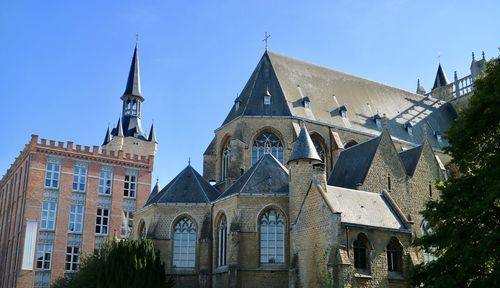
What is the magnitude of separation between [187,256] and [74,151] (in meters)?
20.8

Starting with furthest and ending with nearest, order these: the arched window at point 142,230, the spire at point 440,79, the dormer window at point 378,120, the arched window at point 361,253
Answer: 1. the spire at point 440,79
2. the dormer window at point 378,120
3. the arched window at point 142,230
4. the arched window at point 361,253

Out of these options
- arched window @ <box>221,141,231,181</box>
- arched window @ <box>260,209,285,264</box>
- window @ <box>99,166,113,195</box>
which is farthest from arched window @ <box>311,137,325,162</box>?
window @ <box>99,166,113,195</box>

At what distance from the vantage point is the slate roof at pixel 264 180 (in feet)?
93.5

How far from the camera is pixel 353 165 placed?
31.3m

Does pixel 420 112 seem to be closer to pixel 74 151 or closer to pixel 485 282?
pixel 74 151

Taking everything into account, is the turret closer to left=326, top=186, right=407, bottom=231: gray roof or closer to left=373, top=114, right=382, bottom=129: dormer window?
left=326, top=186, right=407, bottom=231: gray roof

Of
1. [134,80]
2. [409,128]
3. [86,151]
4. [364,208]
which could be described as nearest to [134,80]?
[134,80]

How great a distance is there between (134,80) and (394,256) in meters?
40.9

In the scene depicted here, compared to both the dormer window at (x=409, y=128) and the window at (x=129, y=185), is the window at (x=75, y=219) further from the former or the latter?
the dormer window at (x=409, y=128)

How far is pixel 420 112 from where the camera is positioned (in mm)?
43812

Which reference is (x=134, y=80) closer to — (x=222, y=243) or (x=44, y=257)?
(x=44, y=257)

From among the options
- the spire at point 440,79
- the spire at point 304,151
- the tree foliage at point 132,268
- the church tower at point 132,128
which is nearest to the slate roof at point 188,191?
the tree foliage at point 132,268

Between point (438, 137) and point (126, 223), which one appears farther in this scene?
point (126, 223)

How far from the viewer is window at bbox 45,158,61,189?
45.8 meters
